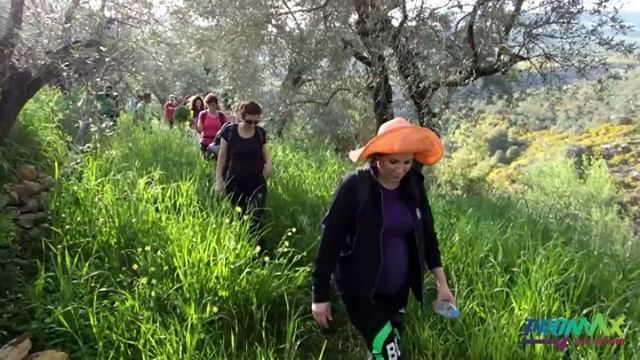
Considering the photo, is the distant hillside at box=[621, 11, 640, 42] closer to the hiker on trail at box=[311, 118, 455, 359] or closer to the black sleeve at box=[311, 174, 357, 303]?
the hiker on trail at box=[311, 118, 455, 359]

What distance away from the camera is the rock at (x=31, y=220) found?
14.6ft

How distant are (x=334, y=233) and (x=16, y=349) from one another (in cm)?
172

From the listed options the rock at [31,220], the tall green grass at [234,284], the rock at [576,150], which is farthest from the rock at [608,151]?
the rock at [31,220]

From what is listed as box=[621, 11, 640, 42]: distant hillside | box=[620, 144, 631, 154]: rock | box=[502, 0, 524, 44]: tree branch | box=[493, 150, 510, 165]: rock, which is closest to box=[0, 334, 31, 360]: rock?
box=[502, 0, 524, 44]: tree branch

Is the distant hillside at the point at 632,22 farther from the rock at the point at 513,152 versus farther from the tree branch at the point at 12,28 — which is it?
the rock at the point at 513,152

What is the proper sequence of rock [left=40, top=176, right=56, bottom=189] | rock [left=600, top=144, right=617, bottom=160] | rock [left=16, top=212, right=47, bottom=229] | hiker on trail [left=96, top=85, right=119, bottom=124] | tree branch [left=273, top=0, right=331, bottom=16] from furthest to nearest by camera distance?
rock [left=600, top=144, right=617, bottom=160]
tree branch [left=273, top=0, right=331, bottom=16]
hiker on trail [left=96, top=85, right=119, bottom=124]
rock [left=40, top=176, right=56, bottom=189]
rock [left=16, top=212, right=47, bottom=229]

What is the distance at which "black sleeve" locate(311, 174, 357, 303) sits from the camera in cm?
277

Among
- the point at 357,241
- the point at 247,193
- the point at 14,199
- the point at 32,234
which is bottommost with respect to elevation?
the point at 32,234

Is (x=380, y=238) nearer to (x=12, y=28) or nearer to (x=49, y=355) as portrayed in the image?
(x=49, y=355)

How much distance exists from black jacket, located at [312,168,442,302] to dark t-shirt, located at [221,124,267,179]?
2652 mm

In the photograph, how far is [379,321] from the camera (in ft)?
9.12

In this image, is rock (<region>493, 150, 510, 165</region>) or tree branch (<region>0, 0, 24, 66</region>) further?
rock (<region>493, 150, 510, 165</region>)

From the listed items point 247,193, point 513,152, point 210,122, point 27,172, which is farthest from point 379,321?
point 513,152

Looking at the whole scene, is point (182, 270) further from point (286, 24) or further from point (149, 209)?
point (286, 24)
